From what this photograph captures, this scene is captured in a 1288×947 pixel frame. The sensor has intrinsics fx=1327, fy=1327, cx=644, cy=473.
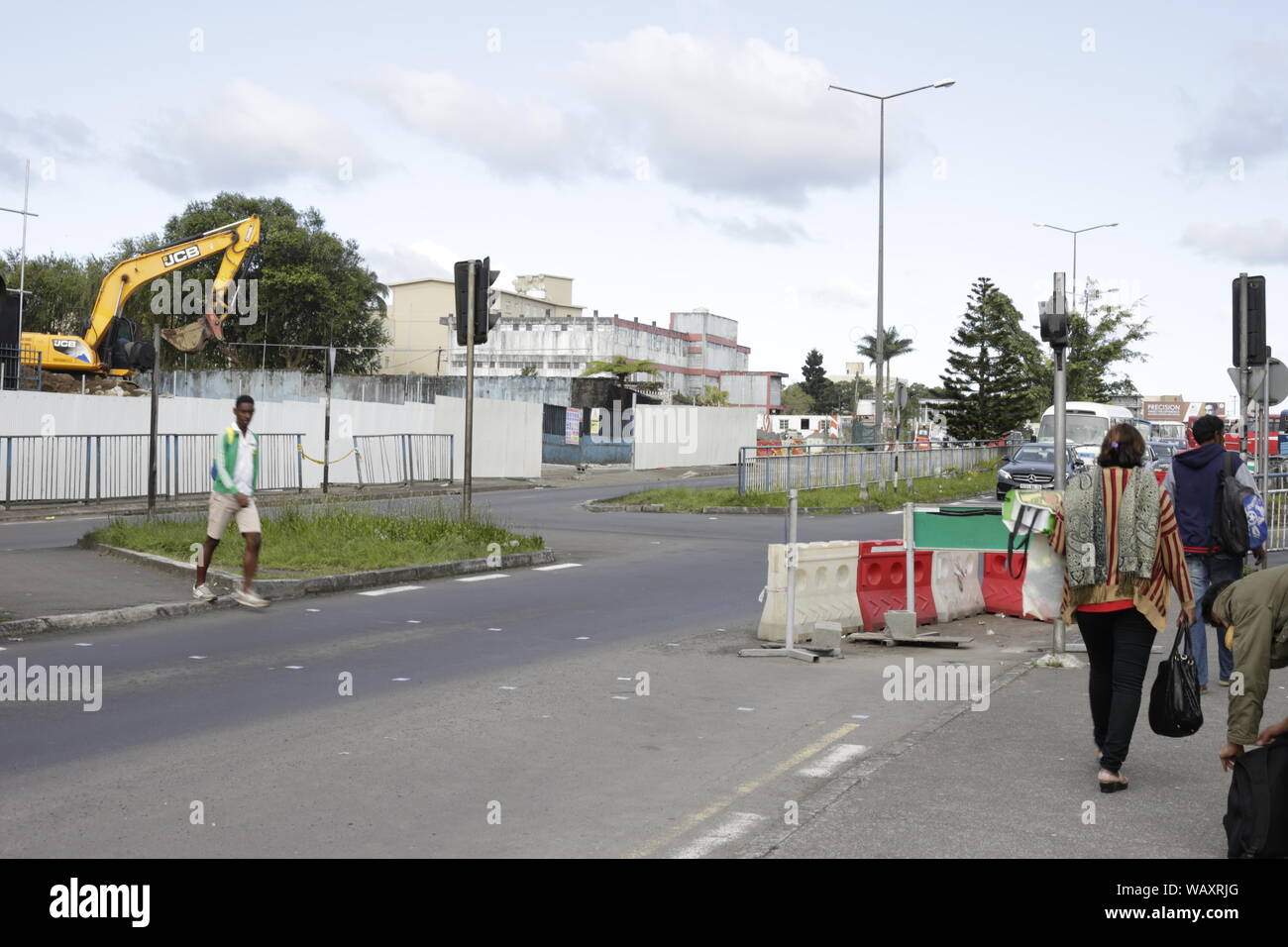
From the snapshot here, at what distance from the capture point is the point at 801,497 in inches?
1144

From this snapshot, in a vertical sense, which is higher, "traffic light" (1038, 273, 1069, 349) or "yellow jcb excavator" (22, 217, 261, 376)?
"yellow jcb excavator" (22, 217, 261, 376)

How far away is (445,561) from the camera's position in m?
15.6

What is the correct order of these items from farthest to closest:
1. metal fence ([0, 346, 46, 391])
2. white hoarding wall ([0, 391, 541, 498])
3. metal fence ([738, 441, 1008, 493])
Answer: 1. metal fence ([0, 346, 46, 391])
2. metal fence ([738, 441, 1008, 493])
3. white hoarding wall ([0, 391, 541, 498])

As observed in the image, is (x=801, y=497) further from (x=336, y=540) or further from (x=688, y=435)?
(x=688, y=435)

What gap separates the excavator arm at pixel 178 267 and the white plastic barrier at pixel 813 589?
2503 cm

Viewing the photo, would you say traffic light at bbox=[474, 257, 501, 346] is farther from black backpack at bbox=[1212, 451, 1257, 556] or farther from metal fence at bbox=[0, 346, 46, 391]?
metal fence at bbox=[0, 346, 46, 391]

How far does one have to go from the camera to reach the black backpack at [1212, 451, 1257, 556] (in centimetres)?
875

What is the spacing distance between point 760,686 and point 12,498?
1909cm

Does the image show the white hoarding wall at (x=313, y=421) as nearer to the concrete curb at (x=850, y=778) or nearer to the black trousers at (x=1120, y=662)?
the concrete curb at (x=850, y=778)

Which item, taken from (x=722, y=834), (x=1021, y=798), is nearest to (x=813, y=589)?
(x=1021, y=798)

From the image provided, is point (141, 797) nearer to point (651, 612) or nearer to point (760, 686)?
point (760, 686)

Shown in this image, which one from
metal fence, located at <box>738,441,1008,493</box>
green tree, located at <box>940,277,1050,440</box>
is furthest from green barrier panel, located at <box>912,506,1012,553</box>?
green tree, located at <box>940,277,1050,440</box>

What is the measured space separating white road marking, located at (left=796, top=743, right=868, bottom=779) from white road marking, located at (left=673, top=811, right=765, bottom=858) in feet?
2.90

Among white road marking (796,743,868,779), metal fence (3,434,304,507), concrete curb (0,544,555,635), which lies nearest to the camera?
white road marking (796,743,868,779)
